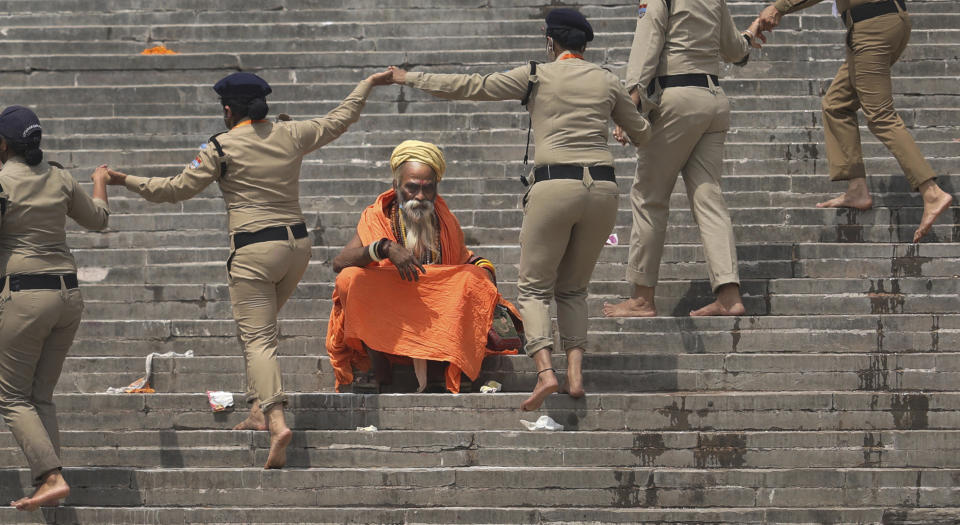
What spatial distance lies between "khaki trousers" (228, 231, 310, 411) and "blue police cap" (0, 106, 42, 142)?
1.21 meters

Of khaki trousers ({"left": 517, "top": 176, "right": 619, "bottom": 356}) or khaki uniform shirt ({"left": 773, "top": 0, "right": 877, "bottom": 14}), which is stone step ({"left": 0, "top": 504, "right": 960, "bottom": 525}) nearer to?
khaki trousers ({"left": 517, "top": 176, "right": 619, "bottom": 356})

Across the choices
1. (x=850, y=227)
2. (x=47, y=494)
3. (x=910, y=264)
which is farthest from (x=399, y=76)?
(x=910, y=264)

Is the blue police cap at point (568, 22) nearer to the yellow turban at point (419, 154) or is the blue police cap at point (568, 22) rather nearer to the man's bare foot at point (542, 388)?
the yellow turban at point (419, 154)

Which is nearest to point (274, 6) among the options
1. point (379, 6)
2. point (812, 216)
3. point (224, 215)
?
point (379, 6)

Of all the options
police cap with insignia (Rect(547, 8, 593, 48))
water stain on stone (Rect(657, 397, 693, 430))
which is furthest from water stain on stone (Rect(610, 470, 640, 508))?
police cap with insignia (Rect(547, 8, 593, 48))

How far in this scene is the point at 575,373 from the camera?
7984 mm

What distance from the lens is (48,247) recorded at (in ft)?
24.7

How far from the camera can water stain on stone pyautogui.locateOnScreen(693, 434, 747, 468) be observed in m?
7.69

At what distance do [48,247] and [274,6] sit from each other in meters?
5.64

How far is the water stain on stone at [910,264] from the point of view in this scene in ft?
30.0

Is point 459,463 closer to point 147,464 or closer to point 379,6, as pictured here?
point 147,464

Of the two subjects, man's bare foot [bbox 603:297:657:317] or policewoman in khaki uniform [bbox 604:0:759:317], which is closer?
policewoman in khaki uniform [bbox 604:0:759:317]

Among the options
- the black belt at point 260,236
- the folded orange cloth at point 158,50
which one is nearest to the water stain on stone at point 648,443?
the black belt at point 260,236

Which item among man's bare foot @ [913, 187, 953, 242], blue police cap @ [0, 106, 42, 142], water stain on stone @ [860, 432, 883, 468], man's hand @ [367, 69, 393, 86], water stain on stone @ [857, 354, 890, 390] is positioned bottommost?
water stain on stone @ [860, 432, 883, 468]
